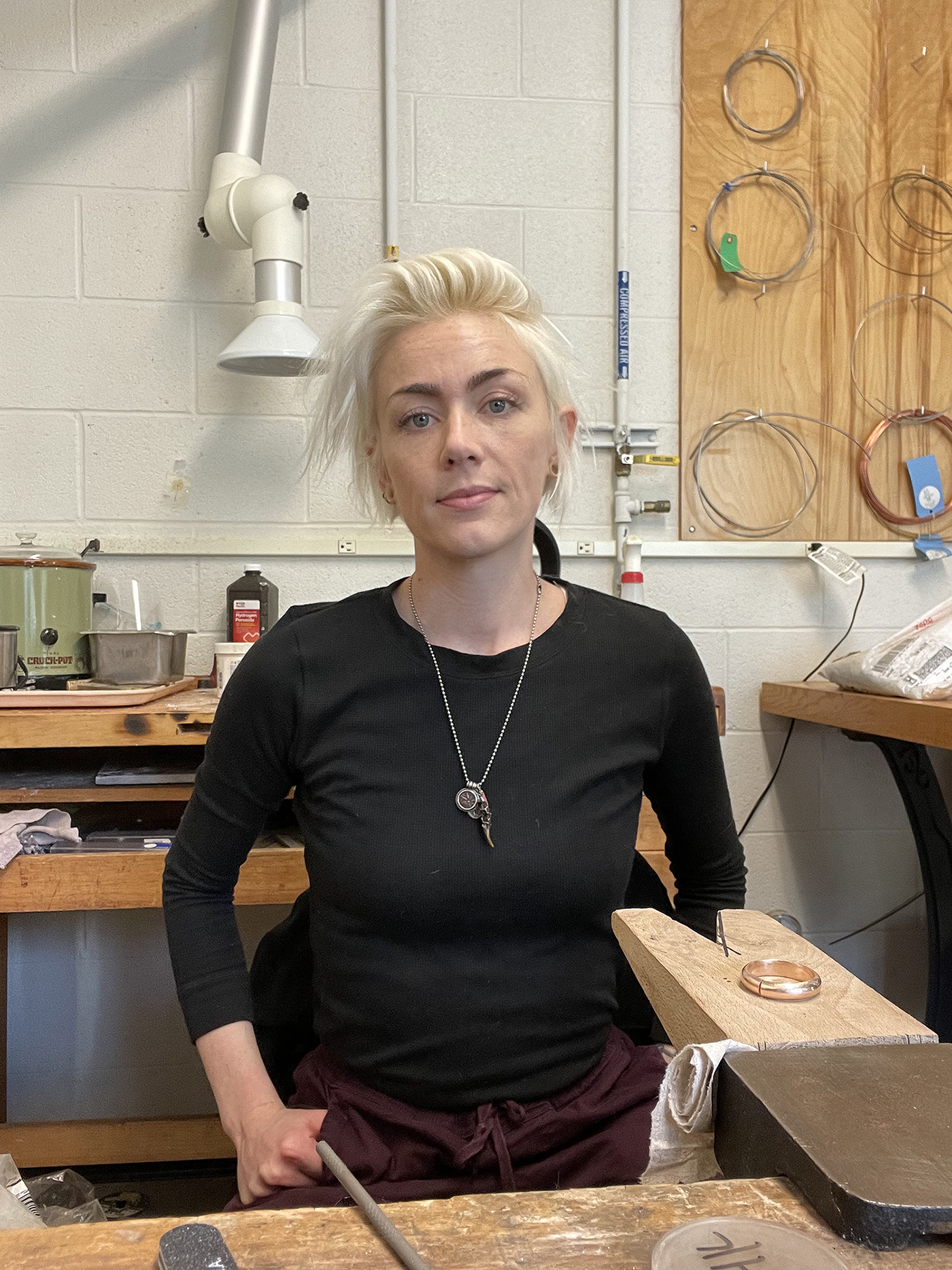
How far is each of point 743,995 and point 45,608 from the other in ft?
4.99

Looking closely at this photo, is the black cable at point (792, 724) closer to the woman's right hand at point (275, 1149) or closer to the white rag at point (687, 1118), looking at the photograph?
the woman's right hand at point (275, 1149)

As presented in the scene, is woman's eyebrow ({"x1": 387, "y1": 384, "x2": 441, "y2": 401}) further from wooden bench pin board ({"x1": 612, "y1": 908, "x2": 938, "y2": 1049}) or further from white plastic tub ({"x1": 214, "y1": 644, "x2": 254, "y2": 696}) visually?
white plastic tub ({"x1": 214, "y1": 644, "x2": 254, "y2": 696})

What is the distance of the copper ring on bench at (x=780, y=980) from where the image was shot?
58 cm

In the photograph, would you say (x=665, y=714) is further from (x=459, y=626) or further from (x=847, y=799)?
(x=847, y=799)

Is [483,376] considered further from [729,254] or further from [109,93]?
[109,93]

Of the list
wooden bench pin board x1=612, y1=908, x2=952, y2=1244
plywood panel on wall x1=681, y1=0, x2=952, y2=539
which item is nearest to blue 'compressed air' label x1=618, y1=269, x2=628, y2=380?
plywood panel on wall x1=681, y1=0, x2=952, y2=539

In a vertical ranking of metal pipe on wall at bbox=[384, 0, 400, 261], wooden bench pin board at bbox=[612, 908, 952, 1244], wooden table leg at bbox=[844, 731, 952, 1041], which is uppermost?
metal pipe on wall at bbox=[384, 0, 400, 261]

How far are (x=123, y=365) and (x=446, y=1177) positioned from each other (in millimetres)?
1697

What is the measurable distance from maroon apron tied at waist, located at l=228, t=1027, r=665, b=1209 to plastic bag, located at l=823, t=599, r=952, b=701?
91cm

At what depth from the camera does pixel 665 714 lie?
1.09 meters

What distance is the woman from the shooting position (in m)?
0.95

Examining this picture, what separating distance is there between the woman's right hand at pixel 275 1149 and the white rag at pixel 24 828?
0.67 meters

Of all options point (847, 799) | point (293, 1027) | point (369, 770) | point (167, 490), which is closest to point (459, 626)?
point (369, 770)

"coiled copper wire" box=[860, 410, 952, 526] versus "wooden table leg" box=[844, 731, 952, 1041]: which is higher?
"coiled copper wire" box=[860, 410, 952, 526]
